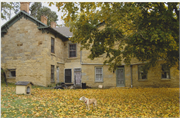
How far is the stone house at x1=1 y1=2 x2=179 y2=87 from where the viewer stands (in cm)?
1758

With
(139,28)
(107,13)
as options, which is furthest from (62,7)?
(139,28)

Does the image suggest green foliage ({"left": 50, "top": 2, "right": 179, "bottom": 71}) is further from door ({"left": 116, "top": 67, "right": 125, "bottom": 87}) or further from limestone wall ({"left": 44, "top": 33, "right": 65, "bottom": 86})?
door ({"left": 116, "top": 67, "right": 125, "bottom": 87})

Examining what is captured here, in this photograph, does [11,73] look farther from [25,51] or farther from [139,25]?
[139,25]

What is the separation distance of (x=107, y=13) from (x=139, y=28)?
229 cm

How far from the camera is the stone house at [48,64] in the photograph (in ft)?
57.7

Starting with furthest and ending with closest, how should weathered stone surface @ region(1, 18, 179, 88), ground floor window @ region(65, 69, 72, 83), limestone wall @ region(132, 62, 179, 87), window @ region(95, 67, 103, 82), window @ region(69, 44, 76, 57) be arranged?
window @ region(69, 44, 76, 57) < ground floor window @ region(65, 69, 72, 83) < window @ region(95, 67, 103, 82) < weathered stone surface @ region(1, 18, 179, 88) < limestone wall @ region(132, 62, 179, 87)

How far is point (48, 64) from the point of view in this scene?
17.8m

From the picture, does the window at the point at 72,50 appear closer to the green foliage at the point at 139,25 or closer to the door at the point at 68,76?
the door at the point at 68,76

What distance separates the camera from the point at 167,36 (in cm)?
718

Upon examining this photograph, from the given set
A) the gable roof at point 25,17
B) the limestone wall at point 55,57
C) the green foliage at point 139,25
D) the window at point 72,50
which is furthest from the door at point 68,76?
the green foliage at point 139,25

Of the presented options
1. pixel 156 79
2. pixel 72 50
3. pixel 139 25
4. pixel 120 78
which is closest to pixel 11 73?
pixel 72 50

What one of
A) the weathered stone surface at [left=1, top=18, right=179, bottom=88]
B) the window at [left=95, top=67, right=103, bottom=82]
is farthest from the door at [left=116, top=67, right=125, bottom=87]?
the window at [left=95, top=67, right=103, bottom=82]

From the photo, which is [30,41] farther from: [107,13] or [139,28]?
[139,28]

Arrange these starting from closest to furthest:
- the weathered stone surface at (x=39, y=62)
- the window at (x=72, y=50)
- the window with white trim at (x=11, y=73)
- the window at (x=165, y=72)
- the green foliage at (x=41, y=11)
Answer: the weathered stone surface at (x=39, y=62), the window at (x=165, y=72), the window with white trim at (x=11, y=73), the window at (x=72, y=50), the green foliage at (x=41, y=11)
